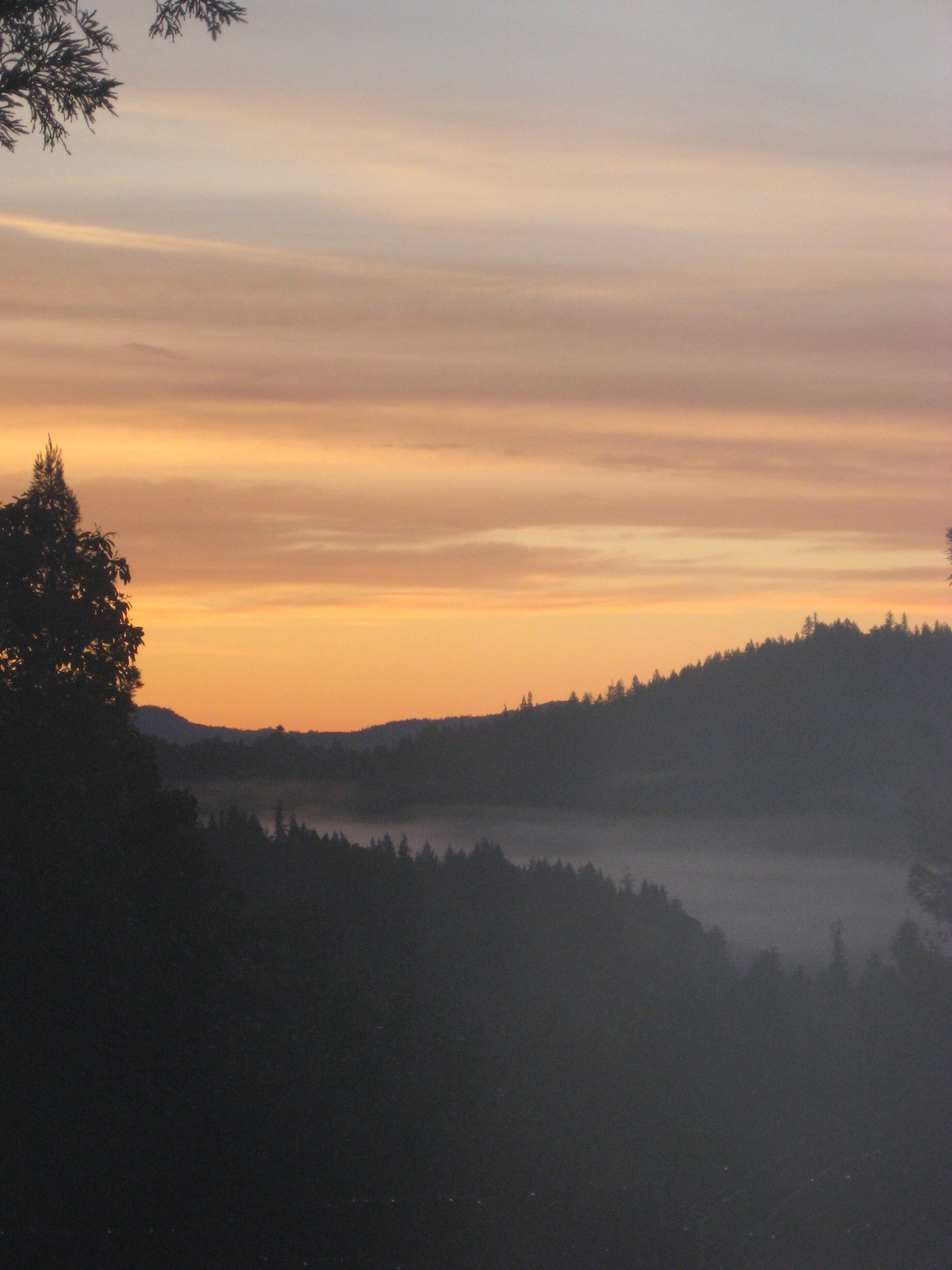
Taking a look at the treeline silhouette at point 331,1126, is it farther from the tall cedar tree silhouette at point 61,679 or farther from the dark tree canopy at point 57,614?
the dark tree canopy at point 57,614

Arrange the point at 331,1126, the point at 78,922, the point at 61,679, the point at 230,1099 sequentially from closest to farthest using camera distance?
the point at 78,922, the point at 61,679, the point at 230,1099, the point at 331,1126

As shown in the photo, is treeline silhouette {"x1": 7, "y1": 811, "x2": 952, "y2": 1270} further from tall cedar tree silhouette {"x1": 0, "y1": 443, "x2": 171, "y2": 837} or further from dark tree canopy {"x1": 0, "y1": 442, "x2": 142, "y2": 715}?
dark tree canopy {"x1": 0, "y1": 442, "x2": 142, "y2": 715}

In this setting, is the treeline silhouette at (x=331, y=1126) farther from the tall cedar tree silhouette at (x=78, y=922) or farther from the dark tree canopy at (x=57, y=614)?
the dark tree canopy at (x=57, y=614)

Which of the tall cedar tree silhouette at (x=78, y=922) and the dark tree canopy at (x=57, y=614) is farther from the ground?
the dark tree canopy at (x=57, y=614)

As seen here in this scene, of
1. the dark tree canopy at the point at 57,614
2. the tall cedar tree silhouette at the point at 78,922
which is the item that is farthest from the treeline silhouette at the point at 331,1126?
the dark tree canopy at the point at 57,614

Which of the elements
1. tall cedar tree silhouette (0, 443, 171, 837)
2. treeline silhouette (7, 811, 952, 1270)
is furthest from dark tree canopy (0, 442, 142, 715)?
treeline silhouette (7, 811, 952, 1270)

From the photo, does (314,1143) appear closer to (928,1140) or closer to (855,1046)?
(928,1140)

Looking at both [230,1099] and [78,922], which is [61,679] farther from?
[230,1099]

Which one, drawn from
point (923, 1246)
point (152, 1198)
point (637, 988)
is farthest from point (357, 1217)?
point (637, 988)

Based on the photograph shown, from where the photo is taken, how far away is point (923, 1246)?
2194 centimetres

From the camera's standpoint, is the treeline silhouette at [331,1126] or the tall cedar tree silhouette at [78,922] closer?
the tall cedar tree silhouette at [78,922]

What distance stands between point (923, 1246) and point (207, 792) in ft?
207

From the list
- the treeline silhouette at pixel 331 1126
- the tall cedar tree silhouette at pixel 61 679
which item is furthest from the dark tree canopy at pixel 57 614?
the treeline silhouette at pixel 331 1126

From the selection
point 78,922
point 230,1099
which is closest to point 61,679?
point 78,922
